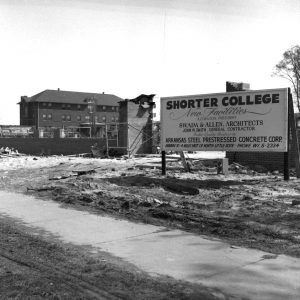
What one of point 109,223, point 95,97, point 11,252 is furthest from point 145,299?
point 95,97

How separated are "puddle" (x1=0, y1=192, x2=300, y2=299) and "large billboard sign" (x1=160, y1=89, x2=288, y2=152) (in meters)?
6.86

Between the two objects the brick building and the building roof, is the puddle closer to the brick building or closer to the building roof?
the brick building

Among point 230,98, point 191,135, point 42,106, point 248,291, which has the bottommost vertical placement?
point 248,291

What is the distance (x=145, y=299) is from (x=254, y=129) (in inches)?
413

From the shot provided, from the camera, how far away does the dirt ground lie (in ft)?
17.3

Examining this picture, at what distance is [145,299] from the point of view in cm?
476

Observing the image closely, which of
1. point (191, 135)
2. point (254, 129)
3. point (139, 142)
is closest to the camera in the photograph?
point (254, 129)

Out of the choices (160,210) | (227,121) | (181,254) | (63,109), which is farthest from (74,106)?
(181,254)

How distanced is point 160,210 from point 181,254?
10.0 feet

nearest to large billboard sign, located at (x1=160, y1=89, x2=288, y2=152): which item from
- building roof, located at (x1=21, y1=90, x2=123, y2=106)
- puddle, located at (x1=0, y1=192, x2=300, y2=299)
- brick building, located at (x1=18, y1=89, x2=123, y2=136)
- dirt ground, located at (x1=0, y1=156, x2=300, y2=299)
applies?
dirt ground, located at (x1=0, y1=156, x2=300, y2=299)

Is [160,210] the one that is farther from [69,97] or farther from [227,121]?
[69,97]

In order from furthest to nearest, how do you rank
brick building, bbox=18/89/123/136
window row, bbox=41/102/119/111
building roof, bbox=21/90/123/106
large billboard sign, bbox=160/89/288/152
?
building roof, bbox=21/90/123/106, window row, bbox=41/102/119/111, brick building, bbox=18/89/123/136, large billboard sign, bbox=160/89/288/152

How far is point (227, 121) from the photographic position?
1504 cm

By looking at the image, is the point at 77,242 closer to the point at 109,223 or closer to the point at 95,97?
the point at 109,223
